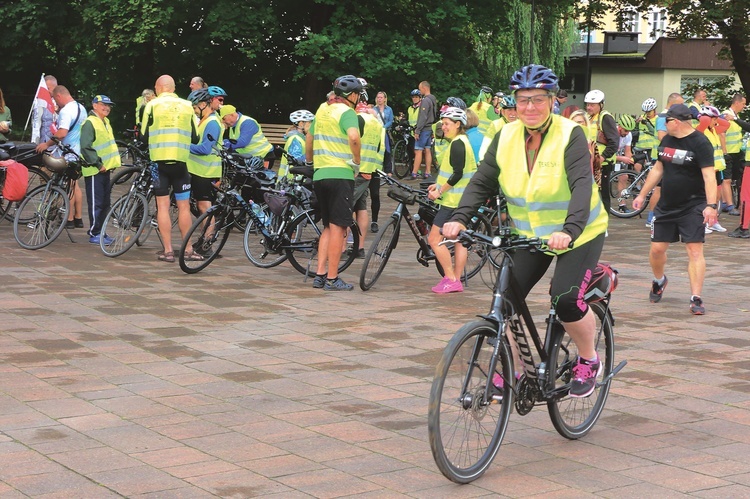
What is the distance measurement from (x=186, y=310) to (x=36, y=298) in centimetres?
135

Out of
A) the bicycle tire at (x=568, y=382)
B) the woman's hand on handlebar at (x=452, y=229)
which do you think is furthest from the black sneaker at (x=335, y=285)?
the woman's hand on handlebar at (x=452, y=229)

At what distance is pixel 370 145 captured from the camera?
43.9 feet

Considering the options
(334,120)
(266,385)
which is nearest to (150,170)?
(334,120)

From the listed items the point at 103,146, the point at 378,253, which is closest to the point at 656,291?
the point at 378,253

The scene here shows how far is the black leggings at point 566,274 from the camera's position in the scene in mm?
5430

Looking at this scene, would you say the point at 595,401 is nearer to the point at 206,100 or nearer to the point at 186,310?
the point at 186,310

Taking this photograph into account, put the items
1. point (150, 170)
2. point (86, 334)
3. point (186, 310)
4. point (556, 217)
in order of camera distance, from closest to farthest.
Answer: point (556, 217)
point (86, 334)
point (186, 310)
point (150, 170)

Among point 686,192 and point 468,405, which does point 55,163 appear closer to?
point 686,192

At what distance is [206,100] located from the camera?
12852 mm

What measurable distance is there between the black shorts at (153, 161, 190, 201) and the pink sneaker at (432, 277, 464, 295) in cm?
315

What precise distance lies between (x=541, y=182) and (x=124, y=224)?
8.10 metres

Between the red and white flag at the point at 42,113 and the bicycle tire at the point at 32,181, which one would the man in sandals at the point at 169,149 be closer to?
the bicycle tire at the point at 32,181

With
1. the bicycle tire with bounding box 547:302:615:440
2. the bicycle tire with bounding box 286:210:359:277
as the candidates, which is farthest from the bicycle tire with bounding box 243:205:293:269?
the bicycle tire with bounding box 547:302:615:440

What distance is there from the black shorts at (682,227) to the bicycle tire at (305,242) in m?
3.04
